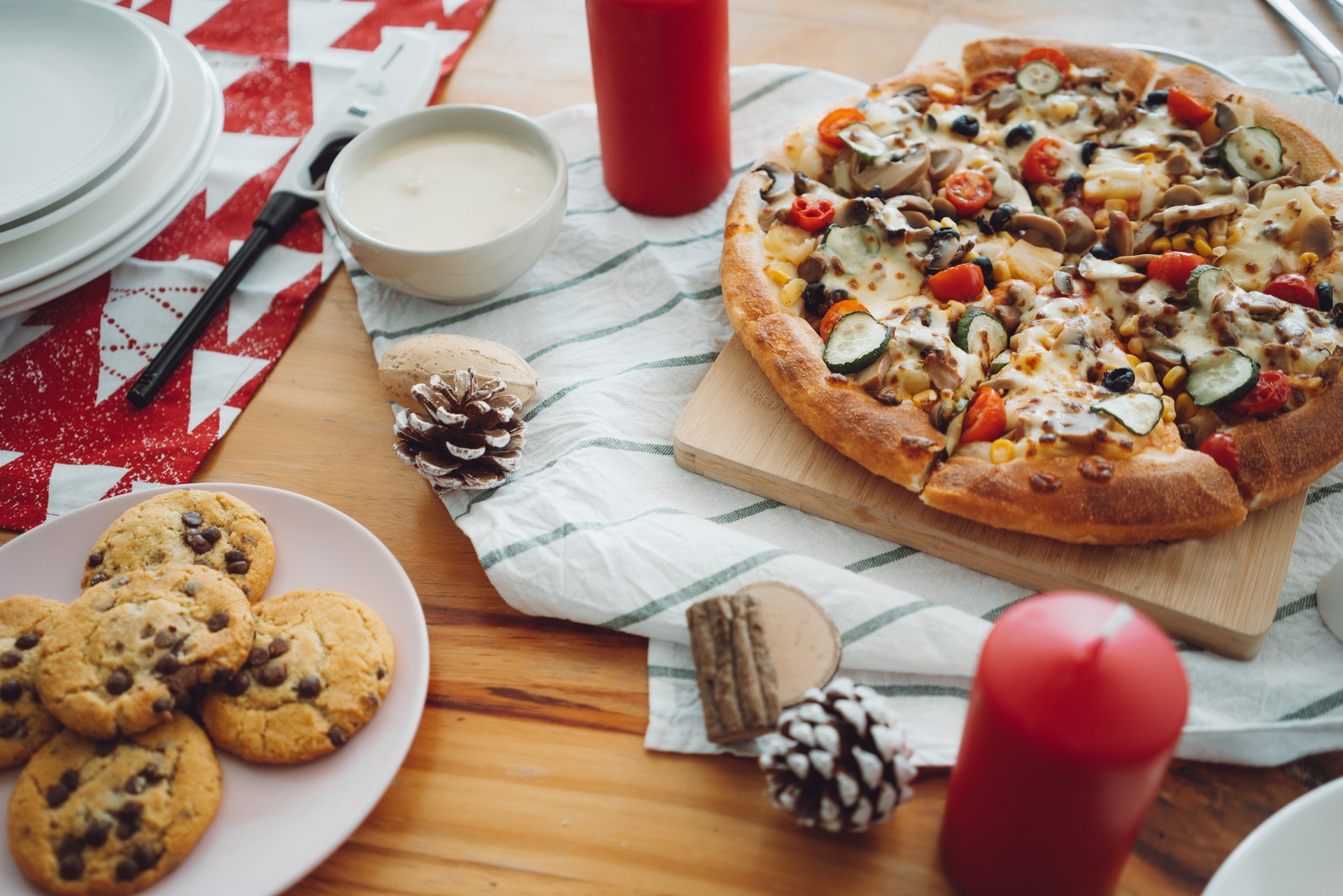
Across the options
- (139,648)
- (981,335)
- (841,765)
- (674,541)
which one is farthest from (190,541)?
(981,335)

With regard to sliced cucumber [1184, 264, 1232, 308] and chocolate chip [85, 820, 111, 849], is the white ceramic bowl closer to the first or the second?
chocolate chip [85, 820, 111, 849]

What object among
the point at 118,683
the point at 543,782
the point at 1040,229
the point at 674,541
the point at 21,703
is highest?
the point at 1040,229

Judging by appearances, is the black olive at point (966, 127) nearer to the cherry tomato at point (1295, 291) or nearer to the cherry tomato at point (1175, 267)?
the cherry tomato at point (1175, 267)

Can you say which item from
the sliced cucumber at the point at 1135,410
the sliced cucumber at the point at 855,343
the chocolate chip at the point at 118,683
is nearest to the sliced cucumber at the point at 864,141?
the sliced cucumber at the point at 855,343

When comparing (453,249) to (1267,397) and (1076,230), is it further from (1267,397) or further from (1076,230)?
(1267,397)

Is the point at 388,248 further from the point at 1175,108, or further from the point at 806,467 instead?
the point at 1175,108

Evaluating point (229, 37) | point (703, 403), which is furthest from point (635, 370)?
point (229, 37)
